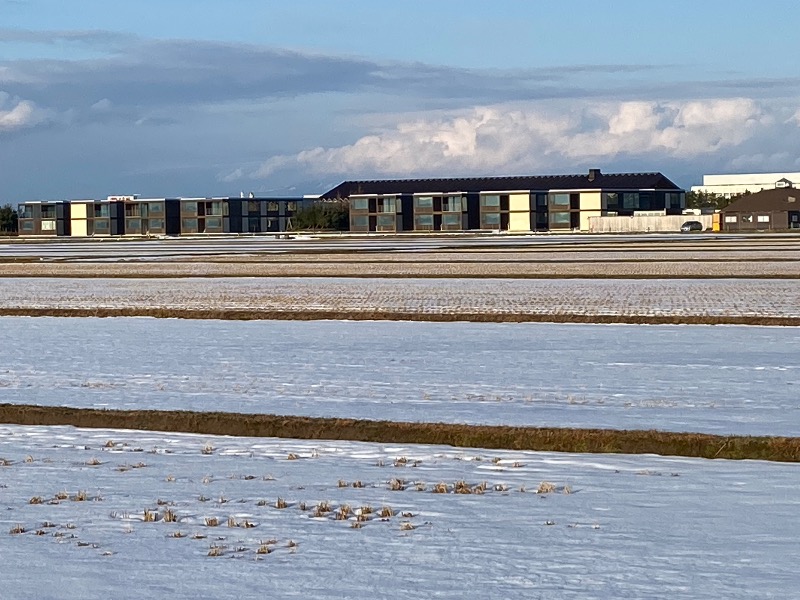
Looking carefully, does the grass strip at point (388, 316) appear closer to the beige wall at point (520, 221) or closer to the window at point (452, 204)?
the beige wall at point (520, 221)

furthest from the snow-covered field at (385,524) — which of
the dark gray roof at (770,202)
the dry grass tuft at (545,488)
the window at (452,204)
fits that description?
the window at (452,204)

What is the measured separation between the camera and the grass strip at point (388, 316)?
2547 centimetres

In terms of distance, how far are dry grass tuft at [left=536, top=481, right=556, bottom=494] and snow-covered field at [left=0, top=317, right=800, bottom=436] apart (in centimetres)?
283

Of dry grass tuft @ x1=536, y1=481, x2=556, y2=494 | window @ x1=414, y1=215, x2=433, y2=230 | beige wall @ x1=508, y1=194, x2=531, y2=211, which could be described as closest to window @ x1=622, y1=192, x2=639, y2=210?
beige wall @ x1=508, y1=194, x2=531, y2=211

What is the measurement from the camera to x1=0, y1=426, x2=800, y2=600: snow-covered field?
7918 millimetres

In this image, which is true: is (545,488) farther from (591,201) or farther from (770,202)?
(591,201)

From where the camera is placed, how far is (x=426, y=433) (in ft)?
43.3

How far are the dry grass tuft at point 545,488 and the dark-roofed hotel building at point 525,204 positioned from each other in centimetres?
16379

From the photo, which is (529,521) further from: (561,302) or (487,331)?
(561,302)

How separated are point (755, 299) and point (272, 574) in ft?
82.6

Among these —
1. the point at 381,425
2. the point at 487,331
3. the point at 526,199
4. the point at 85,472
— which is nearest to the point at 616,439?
the point at 381,425

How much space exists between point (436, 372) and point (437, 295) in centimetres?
1683

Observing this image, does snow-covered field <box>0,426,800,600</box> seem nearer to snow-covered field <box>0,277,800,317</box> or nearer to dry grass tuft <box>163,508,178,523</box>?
dry grass tuft <box>163,508,178,523</box>

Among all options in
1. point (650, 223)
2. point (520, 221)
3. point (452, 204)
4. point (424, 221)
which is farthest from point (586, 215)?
point (424, 221)
